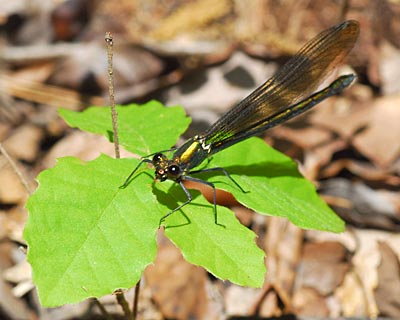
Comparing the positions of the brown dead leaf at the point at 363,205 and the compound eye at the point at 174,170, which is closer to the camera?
the compound eye at the point at 174,170

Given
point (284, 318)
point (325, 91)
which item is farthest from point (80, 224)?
point (284, 318)

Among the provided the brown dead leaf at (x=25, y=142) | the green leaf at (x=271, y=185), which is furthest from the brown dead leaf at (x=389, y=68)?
the brown dead leaf at (x=25, y=142)

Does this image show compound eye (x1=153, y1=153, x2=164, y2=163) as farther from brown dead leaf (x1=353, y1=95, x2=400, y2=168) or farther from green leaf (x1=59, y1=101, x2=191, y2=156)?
brown dead leaf (x1=353, y1=95, x2=400, y2=168)

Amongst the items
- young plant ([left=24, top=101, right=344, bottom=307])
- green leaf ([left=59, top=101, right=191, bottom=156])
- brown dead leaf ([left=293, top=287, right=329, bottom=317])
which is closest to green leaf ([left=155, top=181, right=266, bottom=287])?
young plant ([left=24, top=101, right=344, bottom=307])

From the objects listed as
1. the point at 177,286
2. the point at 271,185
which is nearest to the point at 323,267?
the point at 177,286

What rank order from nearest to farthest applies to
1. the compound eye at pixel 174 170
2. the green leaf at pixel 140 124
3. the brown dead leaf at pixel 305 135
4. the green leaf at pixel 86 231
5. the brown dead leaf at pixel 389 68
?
1. the green leaf at pixel 86 231
2. the compound eye at pixel 174 170
3. the green leaf at pixel 140 124
4. the brown dead leaf at pixel 305 135
5. the brown dead leaf at pixel 389 68

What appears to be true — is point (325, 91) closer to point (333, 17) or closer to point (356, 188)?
point (356, 188)

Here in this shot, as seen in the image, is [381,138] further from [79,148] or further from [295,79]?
[79,148]

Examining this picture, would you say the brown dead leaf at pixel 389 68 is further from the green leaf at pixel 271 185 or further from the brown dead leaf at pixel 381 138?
the green leaf at pixel 271 185
